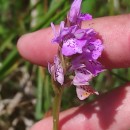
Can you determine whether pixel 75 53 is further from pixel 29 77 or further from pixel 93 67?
pixel 29 77

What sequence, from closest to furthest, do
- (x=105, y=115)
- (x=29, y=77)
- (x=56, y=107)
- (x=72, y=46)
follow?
1. (x=72, y=46)
2. (x=56, y=107)
3. (x=105, y=115)
4. (x=29, y=77)


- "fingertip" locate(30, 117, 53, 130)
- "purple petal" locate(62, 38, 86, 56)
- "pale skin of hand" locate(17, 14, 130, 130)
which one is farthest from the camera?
"fingertip" locate(30, 117, 53, 130)

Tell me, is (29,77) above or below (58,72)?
below

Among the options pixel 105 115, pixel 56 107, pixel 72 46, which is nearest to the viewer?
pixel 72 46

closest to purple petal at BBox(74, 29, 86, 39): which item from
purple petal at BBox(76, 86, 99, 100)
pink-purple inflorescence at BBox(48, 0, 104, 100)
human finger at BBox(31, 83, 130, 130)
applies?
pink-purple inflorescence at BBox(48, 0, 104, 100)

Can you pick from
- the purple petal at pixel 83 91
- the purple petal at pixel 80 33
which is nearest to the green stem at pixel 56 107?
the purple petal at pixel 83 91

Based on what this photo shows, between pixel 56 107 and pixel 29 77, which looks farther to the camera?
pixel 29 77

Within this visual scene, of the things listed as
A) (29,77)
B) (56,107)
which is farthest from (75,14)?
(29,77)

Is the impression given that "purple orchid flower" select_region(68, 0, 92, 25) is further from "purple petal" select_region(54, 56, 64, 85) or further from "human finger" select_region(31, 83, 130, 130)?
"human finger" select_region(31, 83, 130, 130)

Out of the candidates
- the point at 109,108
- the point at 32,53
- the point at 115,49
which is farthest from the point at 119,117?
the point at 32,53

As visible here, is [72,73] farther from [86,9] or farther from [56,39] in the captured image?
[86,9]
